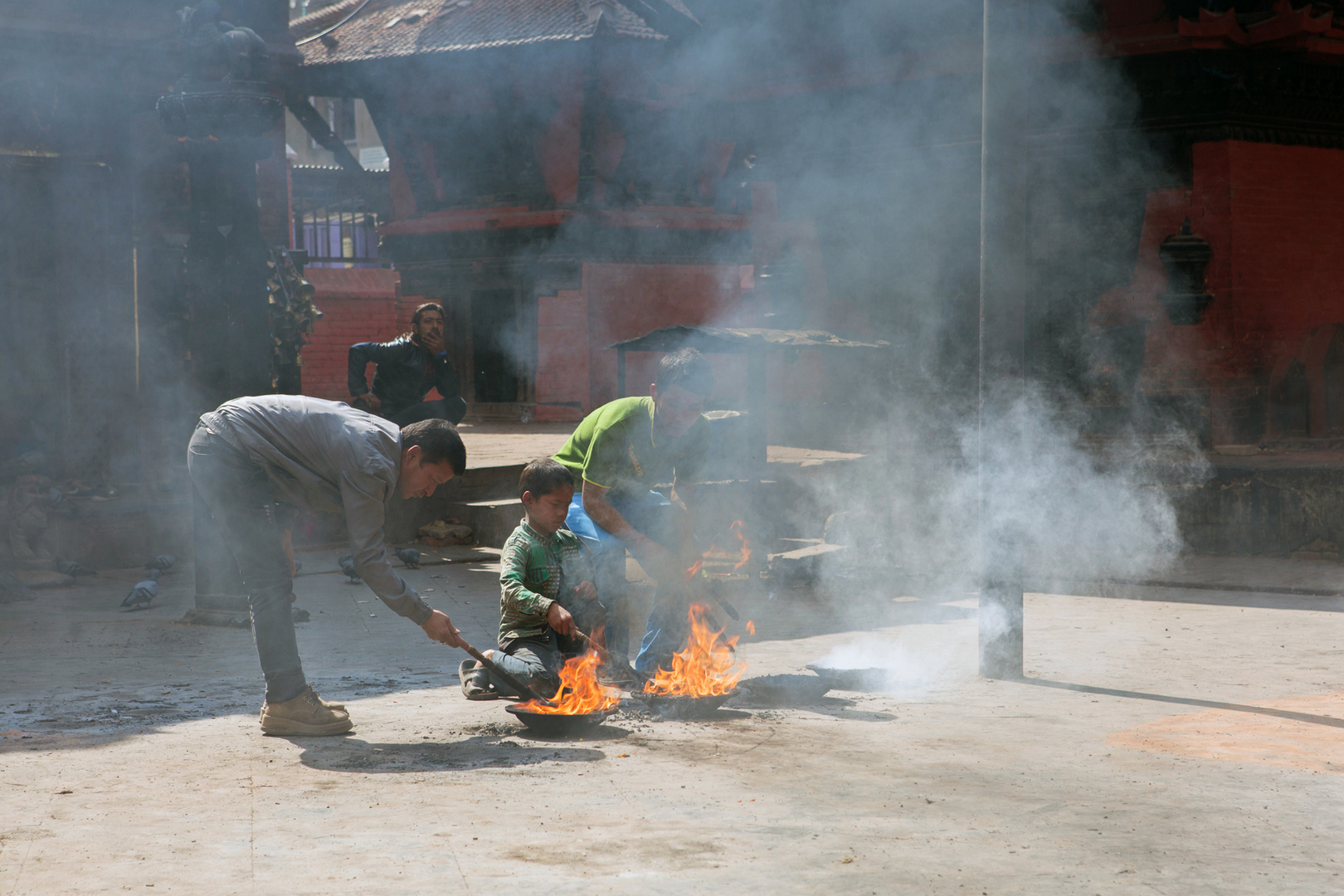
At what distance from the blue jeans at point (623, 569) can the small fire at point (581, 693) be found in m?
0.56

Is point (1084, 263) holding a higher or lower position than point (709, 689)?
higher

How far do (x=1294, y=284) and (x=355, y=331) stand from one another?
48.6 ft

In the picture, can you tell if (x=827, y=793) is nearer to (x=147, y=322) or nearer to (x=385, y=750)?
(x=385, y=750)

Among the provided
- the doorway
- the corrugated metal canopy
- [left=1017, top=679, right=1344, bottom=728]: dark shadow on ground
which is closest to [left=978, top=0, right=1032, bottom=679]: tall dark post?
[left=1017, top=679, right=1344, bottom=728]: dark shadow on ground

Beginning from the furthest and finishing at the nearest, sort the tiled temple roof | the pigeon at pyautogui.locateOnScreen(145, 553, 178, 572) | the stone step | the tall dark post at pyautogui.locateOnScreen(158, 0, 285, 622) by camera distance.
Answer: the tiled temple roof
the stone step
the pigeon at pyautogui.locateOnScreen(145, 553, 178, 572)
the tall dark post at pyautogui.locateOnScreen(158, 0, 285, 622)

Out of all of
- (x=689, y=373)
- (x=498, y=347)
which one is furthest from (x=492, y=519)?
(x=498, y=347)

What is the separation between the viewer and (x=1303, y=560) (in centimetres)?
929

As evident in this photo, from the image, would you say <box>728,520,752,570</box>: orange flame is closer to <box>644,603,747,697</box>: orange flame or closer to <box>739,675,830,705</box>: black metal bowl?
<box>644,603,747,697</box>: orange flame

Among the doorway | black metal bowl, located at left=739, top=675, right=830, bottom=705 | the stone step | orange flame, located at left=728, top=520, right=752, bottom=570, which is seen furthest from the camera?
the doorway

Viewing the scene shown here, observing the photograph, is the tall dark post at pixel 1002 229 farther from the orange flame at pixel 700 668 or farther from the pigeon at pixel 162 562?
the pigeon at pixel 162 562

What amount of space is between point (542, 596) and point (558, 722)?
24.8 inches

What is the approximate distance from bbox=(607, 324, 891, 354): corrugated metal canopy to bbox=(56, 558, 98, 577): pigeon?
498 centimetres

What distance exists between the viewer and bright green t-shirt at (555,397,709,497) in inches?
214

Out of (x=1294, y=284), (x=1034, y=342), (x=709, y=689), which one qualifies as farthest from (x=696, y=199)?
(x=709, y=689)
